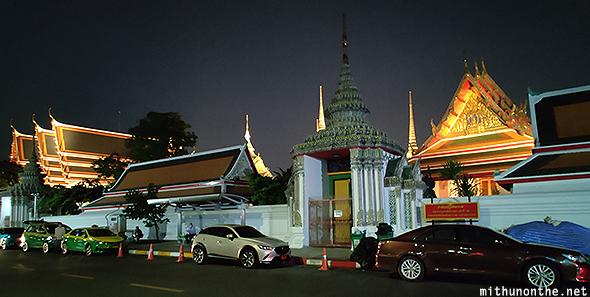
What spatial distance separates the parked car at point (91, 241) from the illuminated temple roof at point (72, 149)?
1174 inches

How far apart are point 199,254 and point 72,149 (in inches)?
1526

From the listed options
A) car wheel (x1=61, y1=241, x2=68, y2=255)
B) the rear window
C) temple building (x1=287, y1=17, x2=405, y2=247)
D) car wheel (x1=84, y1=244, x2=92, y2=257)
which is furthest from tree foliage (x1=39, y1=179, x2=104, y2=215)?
the rear window

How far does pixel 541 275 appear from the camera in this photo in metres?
8.48

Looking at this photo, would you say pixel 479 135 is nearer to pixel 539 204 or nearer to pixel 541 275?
pixel 539 204

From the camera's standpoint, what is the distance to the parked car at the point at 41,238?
795 inches

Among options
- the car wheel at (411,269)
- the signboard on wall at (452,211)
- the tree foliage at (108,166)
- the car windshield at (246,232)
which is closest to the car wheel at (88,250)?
the car windshield at (246,232)

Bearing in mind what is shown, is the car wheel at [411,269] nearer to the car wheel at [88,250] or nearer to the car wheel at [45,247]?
the car wheel at [88,250]

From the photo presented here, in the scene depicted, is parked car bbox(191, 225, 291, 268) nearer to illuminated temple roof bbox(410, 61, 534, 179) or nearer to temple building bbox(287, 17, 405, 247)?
temple building bbox(287, 17, 405, 247)

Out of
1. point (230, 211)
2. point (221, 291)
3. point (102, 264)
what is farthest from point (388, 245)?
point (230, 211)

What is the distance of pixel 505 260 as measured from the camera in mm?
8781

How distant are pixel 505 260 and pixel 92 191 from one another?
1314 inches

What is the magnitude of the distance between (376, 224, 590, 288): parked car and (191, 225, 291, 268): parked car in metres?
3.68

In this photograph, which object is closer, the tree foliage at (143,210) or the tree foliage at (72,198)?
the tree foliage at (143,210)

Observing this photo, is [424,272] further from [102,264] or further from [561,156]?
[102,264]
